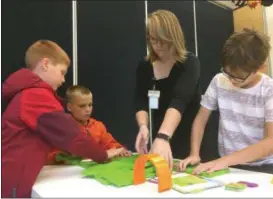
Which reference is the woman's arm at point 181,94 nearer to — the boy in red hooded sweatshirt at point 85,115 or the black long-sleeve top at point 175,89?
the black long-sleeve top at point 175,89

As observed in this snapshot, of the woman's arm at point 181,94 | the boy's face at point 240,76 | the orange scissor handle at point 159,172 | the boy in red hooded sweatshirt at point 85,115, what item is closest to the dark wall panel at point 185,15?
the boy in red hooded sweatshirt at point 85,115

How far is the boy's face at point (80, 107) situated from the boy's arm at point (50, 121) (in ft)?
2.09

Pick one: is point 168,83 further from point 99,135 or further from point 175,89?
point 99,135

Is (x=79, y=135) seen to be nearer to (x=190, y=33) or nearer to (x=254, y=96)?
(x=254, y=96)

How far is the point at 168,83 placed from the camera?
1232mm

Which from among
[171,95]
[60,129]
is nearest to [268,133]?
[171,95]

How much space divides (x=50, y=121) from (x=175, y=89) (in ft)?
1.70

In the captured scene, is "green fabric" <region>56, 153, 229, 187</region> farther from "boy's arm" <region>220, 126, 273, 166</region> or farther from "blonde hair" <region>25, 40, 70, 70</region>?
"blonde hair" <region>25, 40, 70, 70</region>

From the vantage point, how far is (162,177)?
72 centimetres

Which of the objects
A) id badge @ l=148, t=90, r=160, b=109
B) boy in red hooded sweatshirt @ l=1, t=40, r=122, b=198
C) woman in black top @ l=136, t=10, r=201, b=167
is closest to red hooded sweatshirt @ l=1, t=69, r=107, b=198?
boy in red hooded sweatshirt @ l=1, t=40, r=122, b=198

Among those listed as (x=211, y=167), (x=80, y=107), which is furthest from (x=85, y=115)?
(x=211, y=167)

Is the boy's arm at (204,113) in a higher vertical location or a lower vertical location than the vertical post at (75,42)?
lower

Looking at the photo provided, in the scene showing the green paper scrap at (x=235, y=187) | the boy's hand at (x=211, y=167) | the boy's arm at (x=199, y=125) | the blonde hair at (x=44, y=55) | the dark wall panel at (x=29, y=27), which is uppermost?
the dark wall panel at (x=29, y=27)

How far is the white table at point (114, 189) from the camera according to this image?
26.8 inches
